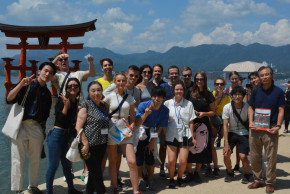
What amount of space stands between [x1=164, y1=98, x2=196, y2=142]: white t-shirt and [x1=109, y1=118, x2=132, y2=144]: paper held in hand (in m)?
0.87

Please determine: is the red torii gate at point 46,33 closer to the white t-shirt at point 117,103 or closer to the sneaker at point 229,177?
the white t-shirt at point 117,103

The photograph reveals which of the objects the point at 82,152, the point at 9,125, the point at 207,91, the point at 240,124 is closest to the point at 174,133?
Result: the point at 207,91

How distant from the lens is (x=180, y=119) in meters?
4.25

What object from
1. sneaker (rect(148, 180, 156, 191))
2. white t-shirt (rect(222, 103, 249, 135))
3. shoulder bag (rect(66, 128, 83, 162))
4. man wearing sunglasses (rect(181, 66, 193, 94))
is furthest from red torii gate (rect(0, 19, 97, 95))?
shoulder bag (rect(66, 128, 83, 162))

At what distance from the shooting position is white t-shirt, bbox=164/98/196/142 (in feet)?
13.9

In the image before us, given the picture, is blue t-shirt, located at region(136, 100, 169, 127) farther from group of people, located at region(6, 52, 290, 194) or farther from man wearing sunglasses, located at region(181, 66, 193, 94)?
man wearing sunglasses, located at region(181, 66, 193, 94)

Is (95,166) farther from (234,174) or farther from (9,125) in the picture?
(234,174)

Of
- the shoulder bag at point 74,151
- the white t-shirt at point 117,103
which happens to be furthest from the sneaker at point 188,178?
the shoulder bag at point 74,151

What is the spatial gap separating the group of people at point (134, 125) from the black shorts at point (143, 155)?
0.05 feet

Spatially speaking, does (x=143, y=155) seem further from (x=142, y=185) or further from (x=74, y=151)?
(x=74, y=151)

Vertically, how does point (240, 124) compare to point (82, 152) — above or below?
above

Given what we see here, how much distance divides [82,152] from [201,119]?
2126 millimetres

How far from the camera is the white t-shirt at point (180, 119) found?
13.9 ft

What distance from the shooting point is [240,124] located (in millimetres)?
4508
